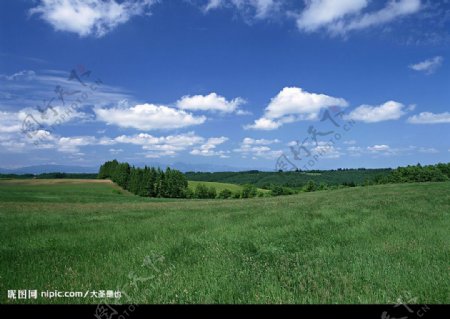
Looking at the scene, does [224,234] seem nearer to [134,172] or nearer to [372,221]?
[372,221]

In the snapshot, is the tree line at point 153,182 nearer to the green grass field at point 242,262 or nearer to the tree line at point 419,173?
the tree line at point 419,173

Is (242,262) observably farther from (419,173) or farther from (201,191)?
(201,191)

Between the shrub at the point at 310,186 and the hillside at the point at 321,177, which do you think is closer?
the shrub at the point at 310,186

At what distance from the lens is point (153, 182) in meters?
110

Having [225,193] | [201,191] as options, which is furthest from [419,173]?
[201,191]

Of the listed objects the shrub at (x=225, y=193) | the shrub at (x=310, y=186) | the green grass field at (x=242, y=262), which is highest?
the green grass field at (x=242, y=262)

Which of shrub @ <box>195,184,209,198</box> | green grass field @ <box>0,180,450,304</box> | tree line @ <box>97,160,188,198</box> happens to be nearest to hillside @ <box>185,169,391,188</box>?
shrub @ <box>195,184,209,198</box>

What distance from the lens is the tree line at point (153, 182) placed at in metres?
110

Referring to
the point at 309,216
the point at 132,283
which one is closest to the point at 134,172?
the point at 309,216

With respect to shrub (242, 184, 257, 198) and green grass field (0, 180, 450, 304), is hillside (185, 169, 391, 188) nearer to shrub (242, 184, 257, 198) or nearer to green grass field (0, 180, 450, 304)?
shrub (242, 184, 257, 198)

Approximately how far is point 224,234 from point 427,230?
712 cm

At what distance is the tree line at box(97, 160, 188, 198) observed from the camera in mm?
109625

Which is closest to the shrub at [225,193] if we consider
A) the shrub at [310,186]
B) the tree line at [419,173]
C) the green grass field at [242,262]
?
the shrub at [310,186]

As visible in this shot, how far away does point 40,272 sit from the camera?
7.57m
